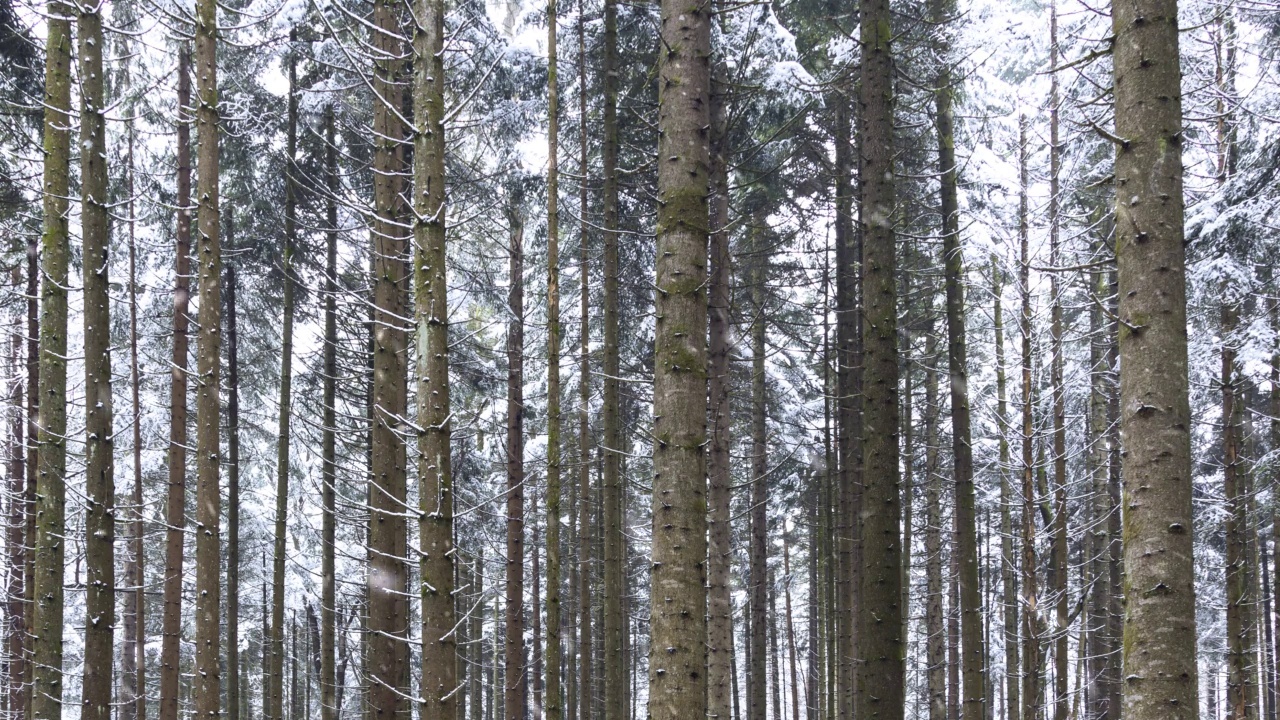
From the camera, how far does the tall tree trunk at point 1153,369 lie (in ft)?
14.5

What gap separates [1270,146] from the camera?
9.12 meters

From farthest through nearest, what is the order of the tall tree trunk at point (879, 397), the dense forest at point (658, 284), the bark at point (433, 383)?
the tall tree trunk at point (879, 397), the bark at point (433, 383), the dense forest at point (658, 284)

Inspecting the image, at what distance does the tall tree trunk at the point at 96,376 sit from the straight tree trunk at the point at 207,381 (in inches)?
29.6

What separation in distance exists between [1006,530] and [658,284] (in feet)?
72.4

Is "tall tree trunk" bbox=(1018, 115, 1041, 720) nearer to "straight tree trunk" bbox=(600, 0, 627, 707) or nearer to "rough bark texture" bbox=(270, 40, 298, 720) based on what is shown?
"straight tree trunk" bbox=(600, 0, 627, 707)

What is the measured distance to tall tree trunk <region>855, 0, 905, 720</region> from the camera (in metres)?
7.57

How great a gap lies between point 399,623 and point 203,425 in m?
3.23

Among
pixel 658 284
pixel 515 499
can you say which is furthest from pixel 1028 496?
pixel 658 284

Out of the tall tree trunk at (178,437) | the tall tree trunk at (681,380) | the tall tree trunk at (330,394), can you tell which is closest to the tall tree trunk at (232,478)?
the tall tree trunk at (330,394)

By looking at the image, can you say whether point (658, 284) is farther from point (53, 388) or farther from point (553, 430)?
point (53, 388)

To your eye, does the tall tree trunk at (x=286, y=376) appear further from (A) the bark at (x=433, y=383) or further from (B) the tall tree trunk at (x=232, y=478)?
(A) the bark at (x=433, y=383)

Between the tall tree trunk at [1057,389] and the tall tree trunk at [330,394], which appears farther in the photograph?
the tall tree trunk at [330,394]

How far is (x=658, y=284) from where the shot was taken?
575 cm

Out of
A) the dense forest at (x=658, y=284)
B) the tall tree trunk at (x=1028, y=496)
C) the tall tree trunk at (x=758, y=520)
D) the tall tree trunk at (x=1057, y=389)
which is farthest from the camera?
the tall tree trunk at (x=758, y=520)
